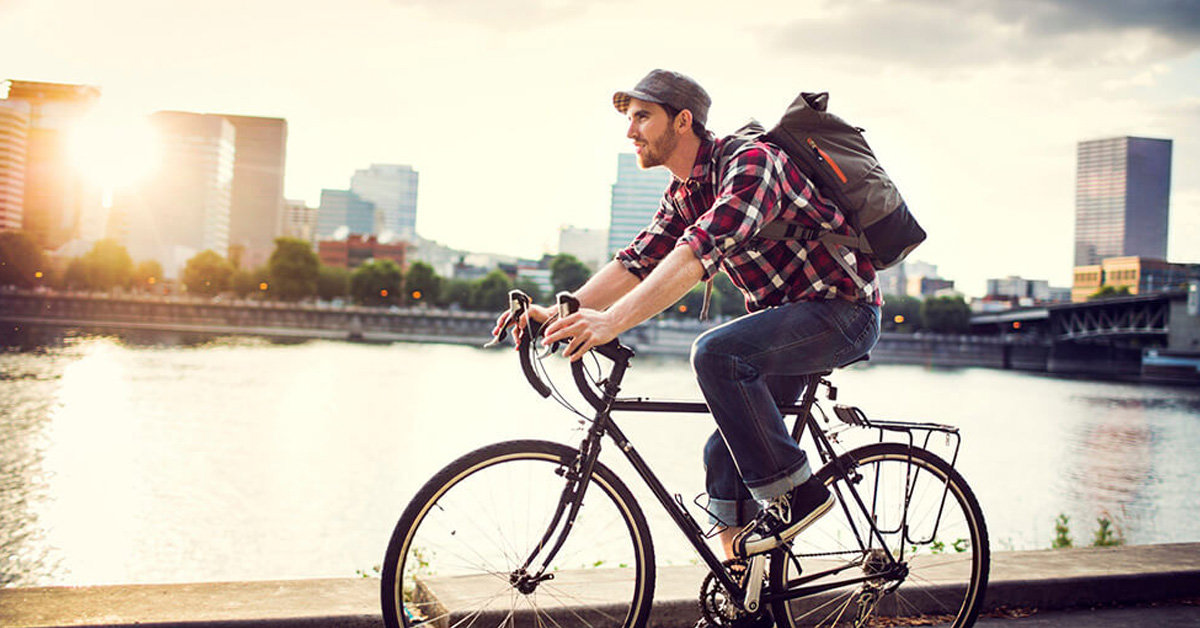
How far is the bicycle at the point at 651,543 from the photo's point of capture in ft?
7.43

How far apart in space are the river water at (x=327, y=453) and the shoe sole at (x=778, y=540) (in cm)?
57

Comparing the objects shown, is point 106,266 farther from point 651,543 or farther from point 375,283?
point 651,543

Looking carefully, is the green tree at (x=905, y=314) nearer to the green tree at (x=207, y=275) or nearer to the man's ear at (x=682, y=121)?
the green tree at (x=207, y=275)

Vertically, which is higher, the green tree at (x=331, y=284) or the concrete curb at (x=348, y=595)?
the green tree at (x=331, y=284)

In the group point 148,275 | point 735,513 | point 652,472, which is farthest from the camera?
point 148,275

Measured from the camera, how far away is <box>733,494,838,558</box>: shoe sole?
249 centimetres

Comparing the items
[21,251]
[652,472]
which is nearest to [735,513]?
[652,472]

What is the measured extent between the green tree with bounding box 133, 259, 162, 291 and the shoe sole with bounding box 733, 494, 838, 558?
110999 mm

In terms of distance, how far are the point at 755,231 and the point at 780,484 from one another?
707 mm

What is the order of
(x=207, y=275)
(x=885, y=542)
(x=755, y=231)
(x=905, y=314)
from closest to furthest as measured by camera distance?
(x=755, y=231) < (x=885, y=542) < (x=207, y=275) < (x=905, y=314)

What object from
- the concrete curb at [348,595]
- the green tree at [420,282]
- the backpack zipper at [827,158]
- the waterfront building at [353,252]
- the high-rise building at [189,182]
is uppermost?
the high-rise building at [189,182]

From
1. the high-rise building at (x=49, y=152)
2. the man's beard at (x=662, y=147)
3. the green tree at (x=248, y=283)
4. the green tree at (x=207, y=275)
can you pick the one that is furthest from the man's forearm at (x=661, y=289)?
the green tree at (x=207, y=275)

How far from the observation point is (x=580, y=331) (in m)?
2.11

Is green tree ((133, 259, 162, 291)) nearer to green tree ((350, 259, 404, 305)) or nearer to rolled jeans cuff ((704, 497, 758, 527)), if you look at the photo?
green tree ((350, 259, 404, 305))
